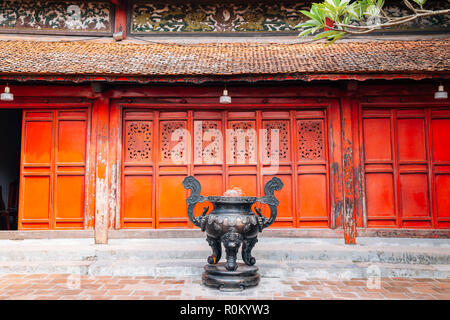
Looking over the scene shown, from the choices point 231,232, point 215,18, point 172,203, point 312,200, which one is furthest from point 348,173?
point 215,18

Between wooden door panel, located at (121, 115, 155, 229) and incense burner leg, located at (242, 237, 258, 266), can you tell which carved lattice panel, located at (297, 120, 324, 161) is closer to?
incense burner leg, located at (242, 237, 258, 266)

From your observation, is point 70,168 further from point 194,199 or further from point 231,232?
point 231,232

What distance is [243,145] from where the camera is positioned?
655 centimetres

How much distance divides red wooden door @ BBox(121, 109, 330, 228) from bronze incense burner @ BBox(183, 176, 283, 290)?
6.57ft

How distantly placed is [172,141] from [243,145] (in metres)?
1.36

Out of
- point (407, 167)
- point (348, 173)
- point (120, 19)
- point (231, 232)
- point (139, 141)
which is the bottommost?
point (231, 232)

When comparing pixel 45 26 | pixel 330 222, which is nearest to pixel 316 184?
pixel 330 222

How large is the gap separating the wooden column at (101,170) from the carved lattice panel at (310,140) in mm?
3644

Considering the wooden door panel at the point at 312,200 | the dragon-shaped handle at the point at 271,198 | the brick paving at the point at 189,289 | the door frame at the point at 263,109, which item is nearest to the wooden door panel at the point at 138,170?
the door frame at the point at 263,109

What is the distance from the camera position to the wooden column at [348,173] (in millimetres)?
6074

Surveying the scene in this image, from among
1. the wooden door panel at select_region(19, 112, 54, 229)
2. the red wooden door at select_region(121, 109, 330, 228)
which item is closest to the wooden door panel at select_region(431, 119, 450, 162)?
the red wooden door at select_region(121, 109, 330, 228)

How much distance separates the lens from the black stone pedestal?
164 inches

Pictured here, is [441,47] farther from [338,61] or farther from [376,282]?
[376,282]

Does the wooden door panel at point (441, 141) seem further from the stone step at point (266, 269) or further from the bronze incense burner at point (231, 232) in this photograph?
the bronze incense burner at point (231, 232)
